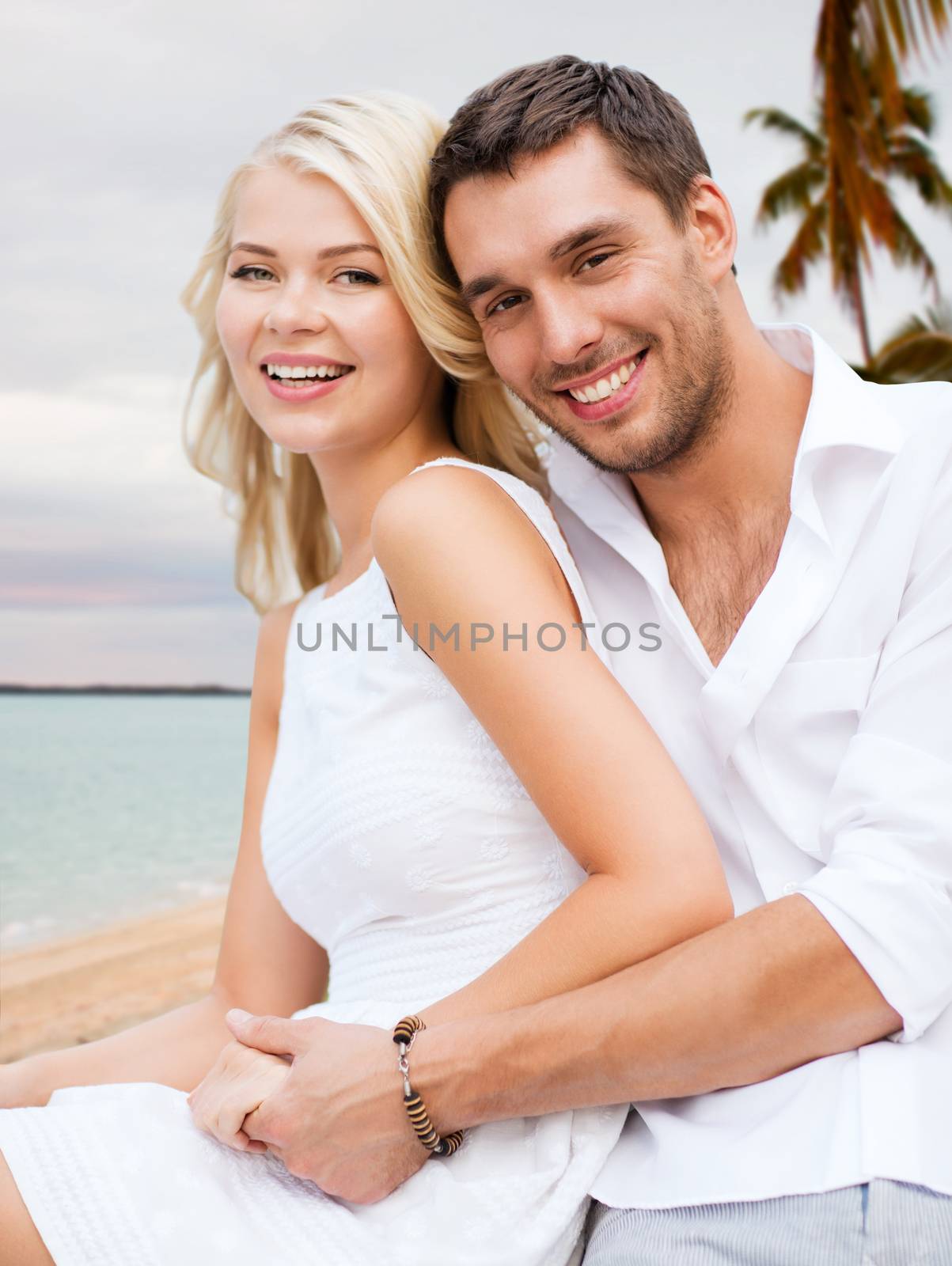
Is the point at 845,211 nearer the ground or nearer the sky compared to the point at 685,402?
nearer the ground

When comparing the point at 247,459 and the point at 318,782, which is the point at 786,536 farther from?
the point at 247,459

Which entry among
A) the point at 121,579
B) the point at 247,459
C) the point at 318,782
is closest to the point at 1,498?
the point at 121,579

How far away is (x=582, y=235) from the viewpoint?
1904 mm

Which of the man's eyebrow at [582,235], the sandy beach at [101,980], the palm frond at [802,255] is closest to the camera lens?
A: the man's eyebrow at [582,235]

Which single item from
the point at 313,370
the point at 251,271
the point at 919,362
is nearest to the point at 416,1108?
the point at 313,370

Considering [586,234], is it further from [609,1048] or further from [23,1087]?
[23,1087]

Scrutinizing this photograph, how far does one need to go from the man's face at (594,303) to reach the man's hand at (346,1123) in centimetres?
109

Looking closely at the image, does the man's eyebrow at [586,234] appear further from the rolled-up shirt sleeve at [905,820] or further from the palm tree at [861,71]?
the palm tree at [861,71]

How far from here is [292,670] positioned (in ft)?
7.16

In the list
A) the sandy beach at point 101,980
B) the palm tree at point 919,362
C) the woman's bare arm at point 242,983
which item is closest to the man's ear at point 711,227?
the woman's bare arm at point 242,983

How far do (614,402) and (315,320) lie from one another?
561 mm

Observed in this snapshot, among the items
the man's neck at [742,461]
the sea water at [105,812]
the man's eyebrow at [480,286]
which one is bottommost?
the sea water at [105,812]

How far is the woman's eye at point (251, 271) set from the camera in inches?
84.7

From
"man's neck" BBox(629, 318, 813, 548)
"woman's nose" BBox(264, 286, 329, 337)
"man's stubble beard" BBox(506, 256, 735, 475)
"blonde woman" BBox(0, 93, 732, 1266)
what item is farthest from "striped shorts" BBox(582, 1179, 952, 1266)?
"woman's nose" BBox(264, 286, 329, 337)
